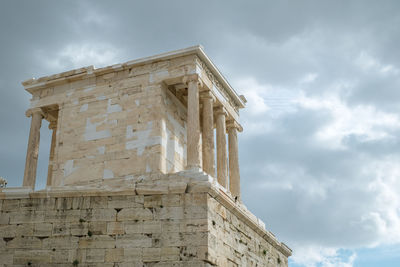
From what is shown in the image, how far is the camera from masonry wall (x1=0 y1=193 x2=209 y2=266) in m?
12.6

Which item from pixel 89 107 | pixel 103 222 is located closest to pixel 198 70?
pixel 89 107

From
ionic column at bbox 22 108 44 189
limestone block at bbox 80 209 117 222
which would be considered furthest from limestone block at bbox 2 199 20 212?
ionic column at bbox 22 108 44 189

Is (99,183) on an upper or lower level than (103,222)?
upper

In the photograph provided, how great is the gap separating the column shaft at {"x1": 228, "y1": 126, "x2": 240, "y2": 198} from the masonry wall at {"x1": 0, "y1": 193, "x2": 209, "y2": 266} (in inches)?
255

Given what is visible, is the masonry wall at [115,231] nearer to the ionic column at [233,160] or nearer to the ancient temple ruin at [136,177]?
the ancient temple ruin at [136,177]

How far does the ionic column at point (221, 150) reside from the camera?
18.8 metres

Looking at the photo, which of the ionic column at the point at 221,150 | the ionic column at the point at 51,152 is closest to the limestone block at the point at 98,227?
the ionic column at the point at 51,152

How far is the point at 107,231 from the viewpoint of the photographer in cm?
1295

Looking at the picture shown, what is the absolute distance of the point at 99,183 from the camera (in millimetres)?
16734

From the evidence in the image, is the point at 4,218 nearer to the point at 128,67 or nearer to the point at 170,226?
the point at 170,226

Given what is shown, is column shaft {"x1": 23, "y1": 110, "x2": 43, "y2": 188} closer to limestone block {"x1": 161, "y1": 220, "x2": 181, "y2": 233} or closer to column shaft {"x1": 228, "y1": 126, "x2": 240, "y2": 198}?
column shaft {"x1": 228, "y1": 126, "x2": 240, "y2": 198}

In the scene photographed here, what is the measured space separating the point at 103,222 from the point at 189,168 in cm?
362

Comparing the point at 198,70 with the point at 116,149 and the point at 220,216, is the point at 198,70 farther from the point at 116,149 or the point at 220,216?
the point at 220,216

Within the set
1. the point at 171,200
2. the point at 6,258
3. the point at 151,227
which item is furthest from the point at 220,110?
the point at 6,258
